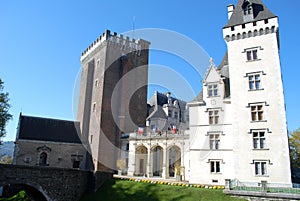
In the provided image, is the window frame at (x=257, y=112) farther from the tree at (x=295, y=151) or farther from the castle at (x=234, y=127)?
the tree at (x=295, y=151)

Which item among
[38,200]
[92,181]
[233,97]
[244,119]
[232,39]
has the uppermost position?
[232,39]

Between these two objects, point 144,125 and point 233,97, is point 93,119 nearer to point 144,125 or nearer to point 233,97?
point 144,125

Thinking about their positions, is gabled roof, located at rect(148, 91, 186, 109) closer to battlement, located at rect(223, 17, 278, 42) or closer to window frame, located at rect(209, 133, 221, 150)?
window frame, located at rect(209, 133, 221, 150)

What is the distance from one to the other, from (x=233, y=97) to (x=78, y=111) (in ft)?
100

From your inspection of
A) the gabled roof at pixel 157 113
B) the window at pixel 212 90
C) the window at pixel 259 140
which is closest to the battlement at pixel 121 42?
the gabled roof at pixel 157 113

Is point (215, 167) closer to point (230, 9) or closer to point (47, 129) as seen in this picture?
point (230, 9)

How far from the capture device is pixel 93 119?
42781 mm

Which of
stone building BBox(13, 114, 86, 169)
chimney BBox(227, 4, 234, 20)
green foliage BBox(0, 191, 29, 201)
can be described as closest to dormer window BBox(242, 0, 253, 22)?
chimney BBox(227, 4, 234, 20)

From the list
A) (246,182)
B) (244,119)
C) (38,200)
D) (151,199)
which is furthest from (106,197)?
(244,119)

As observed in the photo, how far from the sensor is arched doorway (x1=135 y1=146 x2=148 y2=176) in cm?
3816

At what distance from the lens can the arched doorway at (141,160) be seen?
1502 inches

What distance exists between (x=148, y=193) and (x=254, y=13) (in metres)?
21.0

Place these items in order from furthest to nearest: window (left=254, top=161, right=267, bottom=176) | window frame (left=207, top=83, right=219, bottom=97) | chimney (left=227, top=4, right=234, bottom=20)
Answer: chimney (left=227, top=4, right=234, bottom=20), window frame (left=207, top=83, right=219, bottom=97), window (left=254, top=161, right=267, bottom=176)

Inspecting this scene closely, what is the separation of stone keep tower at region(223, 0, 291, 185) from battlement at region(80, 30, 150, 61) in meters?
21.8
